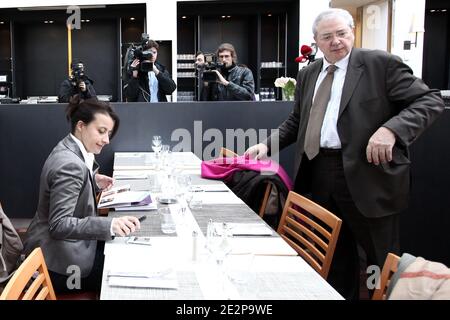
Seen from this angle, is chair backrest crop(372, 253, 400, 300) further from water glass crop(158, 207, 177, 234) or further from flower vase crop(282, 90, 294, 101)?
flower vase crop(282, 90, 294, 101)

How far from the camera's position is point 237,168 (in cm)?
296

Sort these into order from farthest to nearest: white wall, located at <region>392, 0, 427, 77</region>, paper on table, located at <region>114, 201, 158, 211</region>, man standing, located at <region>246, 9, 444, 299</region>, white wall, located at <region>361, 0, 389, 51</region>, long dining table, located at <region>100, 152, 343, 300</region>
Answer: white wall, located at <region>361, 0, 389, 51</region>
white wall, located at <region>392, 0, 427, 77</region>
man standing, located at <region>246, 9, 444, 299</region>
paper on table, located at <region>114, 201, 158, 211</region>
long dining table, located at <region>100, 152, 343, 300</region>

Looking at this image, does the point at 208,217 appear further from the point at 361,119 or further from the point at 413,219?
the point at 413,219

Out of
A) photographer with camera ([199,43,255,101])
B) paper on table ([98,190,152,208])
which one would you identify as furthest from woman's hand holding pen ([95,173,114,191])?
photographer with camera ([199,43,255,101])

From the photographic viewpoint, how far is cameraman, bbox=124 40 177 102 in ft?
15.4

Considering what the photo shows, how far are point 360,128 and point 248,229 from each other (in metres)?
0.81

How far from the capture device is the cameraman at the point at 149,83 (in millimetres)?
4684

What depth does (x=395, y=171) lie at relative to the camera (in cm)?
232

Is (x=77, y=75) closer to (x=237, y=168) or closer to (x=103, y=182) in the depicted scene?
(x=103, y=182)

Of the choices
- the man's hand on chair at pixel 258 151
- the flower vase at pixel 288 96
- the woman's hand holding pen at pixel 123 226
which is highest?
the flower vase at pixel 288 96

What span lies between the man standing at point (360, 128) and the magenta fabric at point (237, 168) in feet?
1.20

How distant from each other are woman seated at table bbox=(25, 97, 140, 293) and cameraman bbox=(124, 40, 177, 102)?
107 inches

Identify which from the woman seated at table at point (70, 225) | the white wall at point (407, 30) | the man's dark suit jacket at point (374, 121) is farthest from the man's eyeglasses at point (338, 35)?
the white wall at point (407, 30)

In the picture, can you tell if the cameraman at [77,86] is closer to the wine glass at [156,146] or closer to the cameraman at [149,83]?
the cameraman at [149,83]
